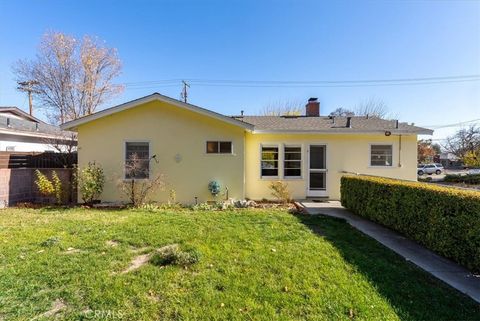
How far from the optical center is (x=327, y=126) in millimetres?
11141

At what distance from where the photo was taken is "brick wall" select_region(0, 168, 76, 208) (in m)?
8.83

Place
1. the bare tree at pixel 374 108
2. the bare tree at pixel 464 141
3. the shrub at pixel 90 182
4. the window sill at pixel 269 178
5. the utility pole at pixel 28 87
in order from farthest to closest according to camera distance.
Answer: the bare tree at pixel 464 141 < the bare tree at pixel 374 108 < the utility pole at pixel 28 87 < the window sill at pixel 269 178 < the shrub at pixel 90 182

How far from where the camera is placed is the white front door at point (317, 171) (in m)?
10.7

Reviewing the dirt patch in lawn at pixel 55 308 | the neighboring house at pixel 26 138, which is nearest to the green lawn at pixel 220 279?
the dirt patch in lawn at pixel 55 308

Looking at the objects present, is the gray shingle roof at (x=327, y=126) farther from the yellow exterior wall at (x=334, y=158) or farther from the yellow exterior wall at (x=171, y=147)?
the yellow exterior wall at (x=171, y=147)

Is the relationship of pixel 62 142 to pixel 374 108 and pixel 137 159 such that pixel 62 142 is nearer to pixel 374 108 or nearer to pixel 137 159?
pixel 137 159

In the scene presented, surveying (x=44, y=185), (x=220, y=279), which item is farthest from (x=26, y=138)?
(x=220, y=279)

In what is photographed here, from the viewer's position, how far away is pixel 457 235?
4246 millimetres

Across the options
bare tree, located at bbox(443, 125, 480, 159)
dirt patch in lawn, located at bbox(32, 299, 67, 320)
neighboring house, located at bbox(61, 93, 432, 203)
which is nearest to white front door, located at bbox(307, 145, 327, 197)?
neighboring house, located at bbox(61, 93, 432, 203)

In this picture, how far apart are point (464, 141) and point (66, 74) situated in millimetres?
57309

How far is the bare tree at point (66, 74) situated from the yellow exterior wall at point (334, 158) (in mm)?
16753

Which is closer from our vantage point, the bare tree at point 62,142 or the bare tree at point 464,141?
the bare tree at point 62,142

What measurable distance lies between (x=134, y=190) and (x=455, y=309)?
8751 millimetres

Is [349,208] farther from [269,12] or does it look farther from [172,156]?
[269,12]
